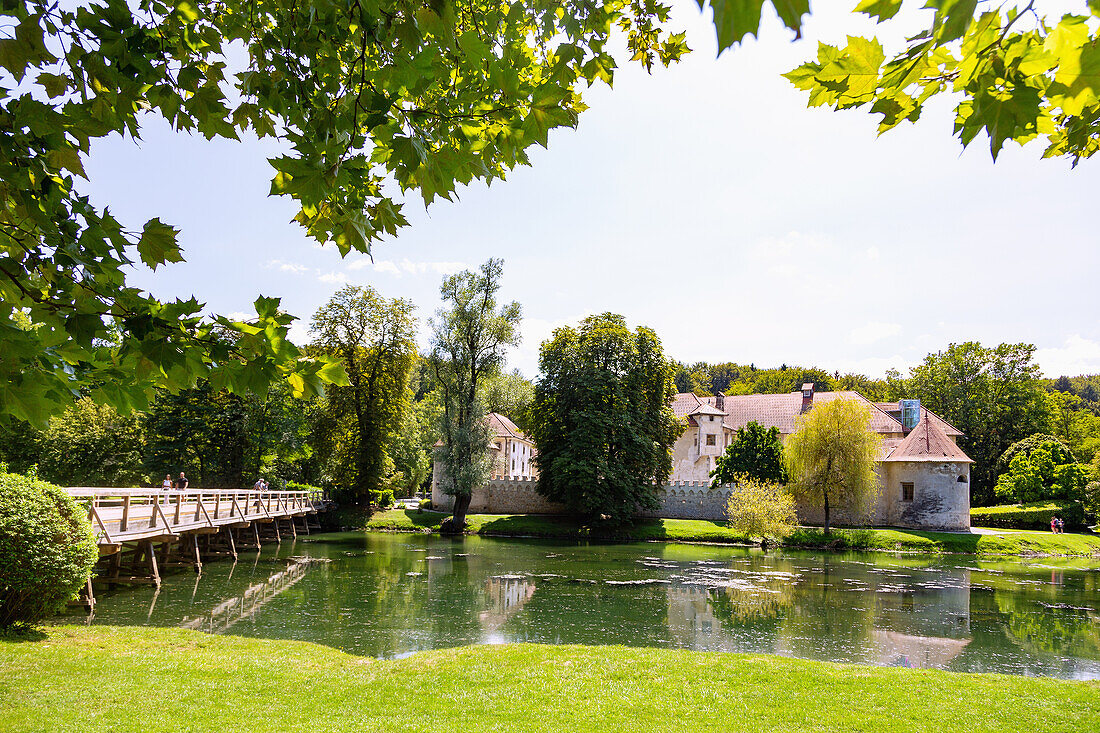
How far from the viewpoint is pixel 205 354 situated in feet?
7.69

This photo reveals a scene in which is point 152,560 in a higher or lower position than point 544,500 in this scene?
higher

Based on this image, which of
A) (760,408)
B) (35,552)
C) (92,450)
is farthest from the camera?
(760,408)

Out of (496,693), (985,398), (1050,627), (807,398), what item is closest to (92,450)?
(496,693)

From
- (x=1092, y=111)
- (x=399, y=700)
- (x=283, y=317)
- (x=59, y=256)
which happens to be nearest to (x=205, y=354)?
(x=283, y=317)

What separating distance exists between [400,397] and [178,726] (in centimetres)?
3244

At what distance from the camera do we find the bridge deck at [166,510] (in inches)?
568

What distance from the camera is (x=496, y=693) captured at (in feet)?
24.5

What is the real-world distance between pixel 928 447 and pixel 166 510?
122ft

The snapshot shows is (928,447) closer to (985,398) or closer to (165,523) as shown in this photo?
(985,398)

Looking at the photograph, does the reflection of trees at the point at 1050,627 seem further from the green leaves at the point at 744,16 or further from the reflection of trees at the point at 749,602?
the green leaves at the point at 744,16

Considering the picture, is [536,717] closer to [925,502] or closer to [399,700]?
[399,700]

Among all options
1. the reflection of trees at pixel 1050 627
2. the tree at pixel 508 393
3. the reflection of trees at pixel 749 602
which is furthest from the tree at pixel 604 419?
the reflection of trees at pixel 1050 627

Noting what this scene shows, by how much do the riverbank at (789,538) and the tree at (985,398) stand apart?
51.7ft

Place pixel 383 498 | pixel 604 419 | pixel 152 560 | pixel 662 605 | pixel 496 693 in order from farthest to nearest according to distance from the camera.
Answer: pixel 383 498 < pixel 604 419 < pixel 152 560 < pixel 662 605 < pixel 496 693
